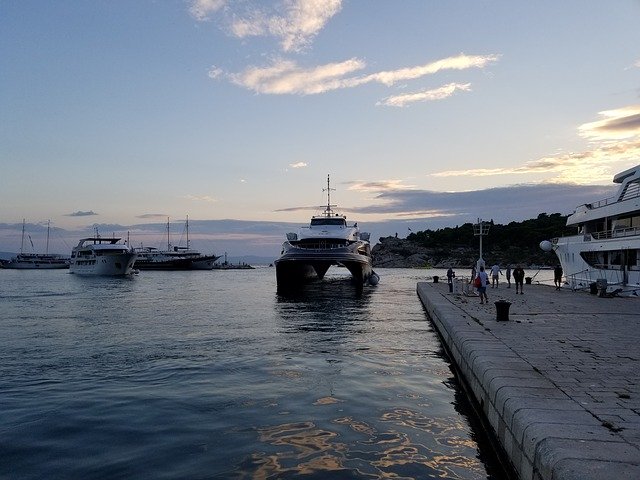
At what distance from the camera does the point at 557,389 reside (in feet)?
26.2

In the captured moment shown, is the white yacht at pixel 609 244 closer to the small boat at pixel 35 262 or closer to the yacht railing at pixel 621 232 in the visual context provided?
the yacht railing at pixel 621 232

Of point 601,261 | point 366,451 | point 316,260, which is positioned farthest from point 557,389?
point 601,261

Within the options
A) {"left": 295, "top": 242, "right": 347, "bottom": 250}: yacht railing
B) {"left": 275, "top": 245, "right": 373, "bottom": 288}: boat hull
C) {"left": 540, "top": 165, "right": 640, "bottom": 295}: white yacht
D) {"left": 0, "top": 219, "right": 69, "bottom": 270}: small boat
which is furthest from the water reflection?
{"left": 0, "top": 219, "right": 69, "bottom": 270}: small boat

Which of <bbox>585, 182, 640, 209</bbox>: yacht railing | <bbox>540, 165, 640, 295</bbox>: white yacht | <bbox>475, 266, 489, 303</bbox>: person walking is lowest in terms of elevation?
<bbox>475, 266, 489, 303</bbox>: person walking

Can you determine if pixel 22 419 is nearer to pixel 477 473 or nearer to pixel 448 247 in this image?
pixel 477 473

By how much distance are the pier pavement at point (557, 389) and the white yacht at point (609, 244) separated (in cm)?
1475

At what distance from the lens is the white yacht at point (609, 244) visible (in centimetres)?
2981

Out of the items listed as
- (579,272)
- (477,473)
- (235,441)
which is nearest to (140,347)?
(235,441)

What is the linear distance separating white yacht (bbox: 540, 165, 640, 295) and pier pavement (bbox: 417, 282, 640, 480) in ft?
48.4

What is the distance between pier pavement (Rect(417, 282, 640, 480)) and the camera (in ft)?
17.4

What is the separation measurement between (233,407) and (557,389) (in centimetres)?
585

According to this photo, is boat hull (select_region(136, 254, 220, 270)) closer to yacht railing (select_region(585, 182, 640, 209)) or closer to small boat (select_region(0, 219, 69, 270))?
small boat (select_region(0, 219, 69, 270))

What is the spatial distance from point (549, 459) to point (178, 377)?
381 inches

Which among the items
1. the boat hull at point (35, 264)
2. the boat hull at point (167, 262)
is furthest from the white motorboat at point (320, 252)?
the boat hull at point (35, 264)
